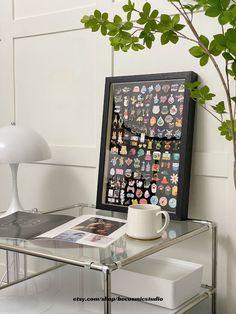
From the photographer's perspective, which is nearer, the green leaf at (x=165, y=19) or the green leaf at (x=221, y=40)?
the green leaf at (x=221, y=40)

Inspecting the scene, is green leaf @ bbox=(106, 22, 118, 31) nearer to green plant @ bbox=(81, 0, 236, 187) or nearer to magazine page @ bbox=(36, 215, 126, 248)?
green plant @ bbox=(81, 0, 236, 187)

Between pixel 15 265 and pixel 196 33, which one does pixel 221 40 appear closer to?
pixel 196 33

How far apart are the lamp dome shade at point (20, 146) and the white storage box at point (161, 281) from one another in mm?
518

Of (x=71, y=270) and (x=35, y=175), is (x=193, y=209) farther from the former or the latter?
(x=35, y=175)

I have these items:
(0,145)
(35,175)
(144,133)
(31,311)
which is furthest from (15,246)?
(35,175)

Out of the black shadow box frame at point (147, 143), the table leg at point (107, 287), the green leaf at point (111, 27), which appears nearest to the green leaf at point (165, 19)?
the green leaf at point (111, 27)

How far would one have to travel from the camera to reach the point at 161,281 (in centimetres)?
129

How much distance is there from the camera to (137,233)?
1237 millimetres

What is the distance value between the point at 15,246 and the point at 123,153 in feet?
1.83

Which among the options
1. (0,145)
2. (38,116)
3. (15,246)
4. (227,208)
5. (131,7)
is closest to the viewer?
(131,7)

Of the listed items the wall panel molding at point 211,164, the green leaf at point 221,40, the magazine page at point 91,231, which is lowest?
the magazine page at point 91,231

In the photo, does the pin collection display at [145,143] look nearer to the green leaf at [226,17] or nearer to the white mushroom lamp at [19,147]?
the white mushroom lamp at [19,147]

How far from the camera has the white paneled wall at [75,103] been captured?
1.50 m

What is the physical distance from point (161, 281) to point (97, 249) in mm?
243
